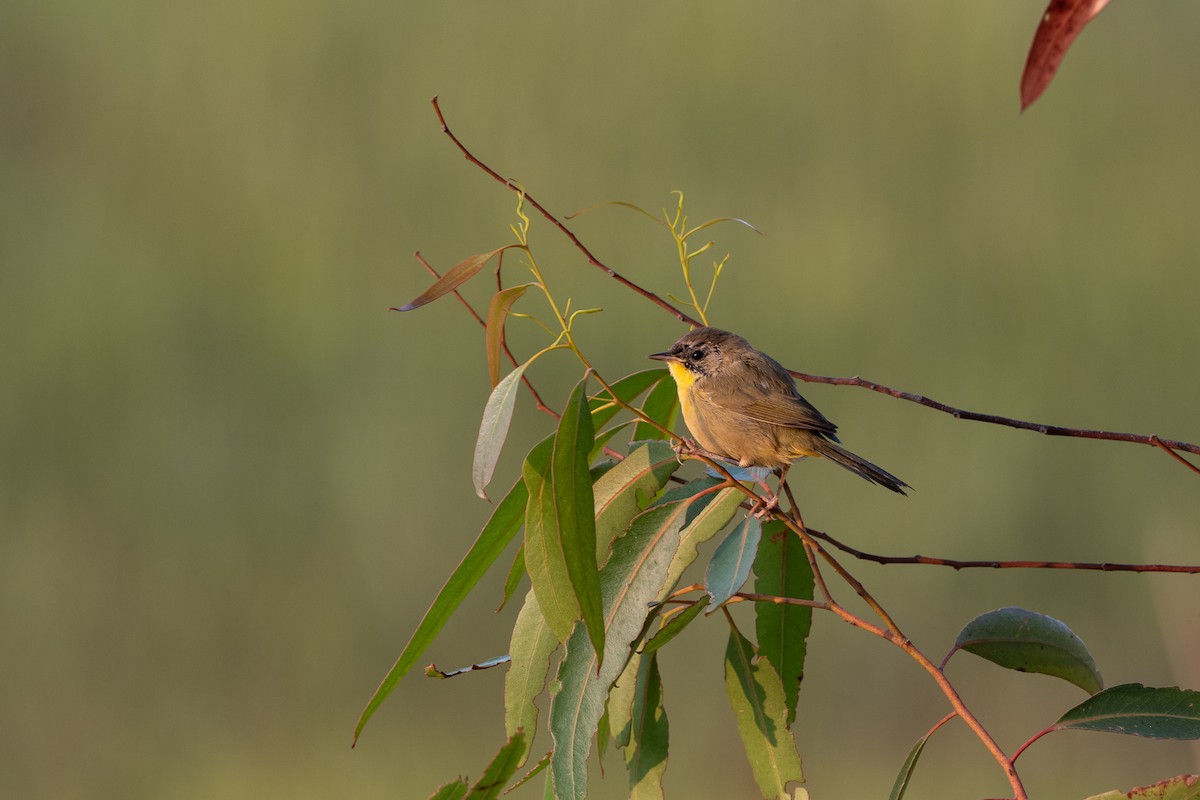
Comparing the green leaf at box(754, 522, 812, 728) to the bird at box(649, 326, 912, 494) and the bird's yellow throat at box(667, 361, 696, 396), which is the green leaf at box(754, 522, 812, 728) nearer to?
the bird at box(649, 326, 912, 494)

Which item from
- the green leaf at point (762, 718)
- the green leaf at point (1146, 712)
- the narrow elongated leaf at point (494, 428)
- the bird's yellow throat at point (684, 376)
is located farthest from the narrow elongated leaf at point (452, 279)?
the bird's yellow throat at point (684, 376)

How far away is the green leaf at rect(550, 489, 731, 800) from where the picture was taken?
134 centimetres

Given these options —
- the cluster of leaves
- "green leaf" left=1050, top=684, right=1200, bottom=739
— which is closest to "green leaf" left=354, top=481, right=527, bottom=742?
the cluster of leaves

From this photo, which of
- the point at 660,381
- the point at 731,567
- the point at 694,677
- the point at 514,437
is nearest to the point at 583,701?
the point at 731,567

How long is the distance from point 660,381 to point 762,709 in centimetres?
47

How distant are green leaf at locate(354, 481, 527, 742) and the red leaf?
2.95ft

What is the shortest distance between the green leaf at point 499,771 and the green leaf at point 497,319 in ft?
1.53

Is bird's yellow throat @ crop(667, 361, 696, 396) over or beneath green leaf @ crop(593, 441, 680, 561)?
over

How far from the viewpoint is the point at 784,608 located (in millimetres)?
1633

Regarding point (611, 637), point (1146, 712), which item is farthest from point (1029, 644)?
point (611, 637)

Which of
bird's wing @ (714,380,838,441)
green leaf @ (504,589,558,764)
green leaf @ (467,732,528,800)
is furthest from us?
bird's wing @ (714,380,838,441)

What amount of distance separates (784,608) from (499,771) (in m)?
0.69

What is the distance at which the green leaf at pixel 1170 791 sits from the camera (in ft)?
3.92

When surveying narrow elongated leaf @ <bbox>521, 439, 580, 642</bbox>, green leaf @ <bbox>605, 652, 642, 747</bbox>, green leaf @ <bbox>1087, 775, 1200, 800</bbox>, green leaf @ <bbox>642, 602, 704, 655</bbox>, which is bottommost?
green leaf @ <bbox>1087, 775, 1200, 800</bbox>
